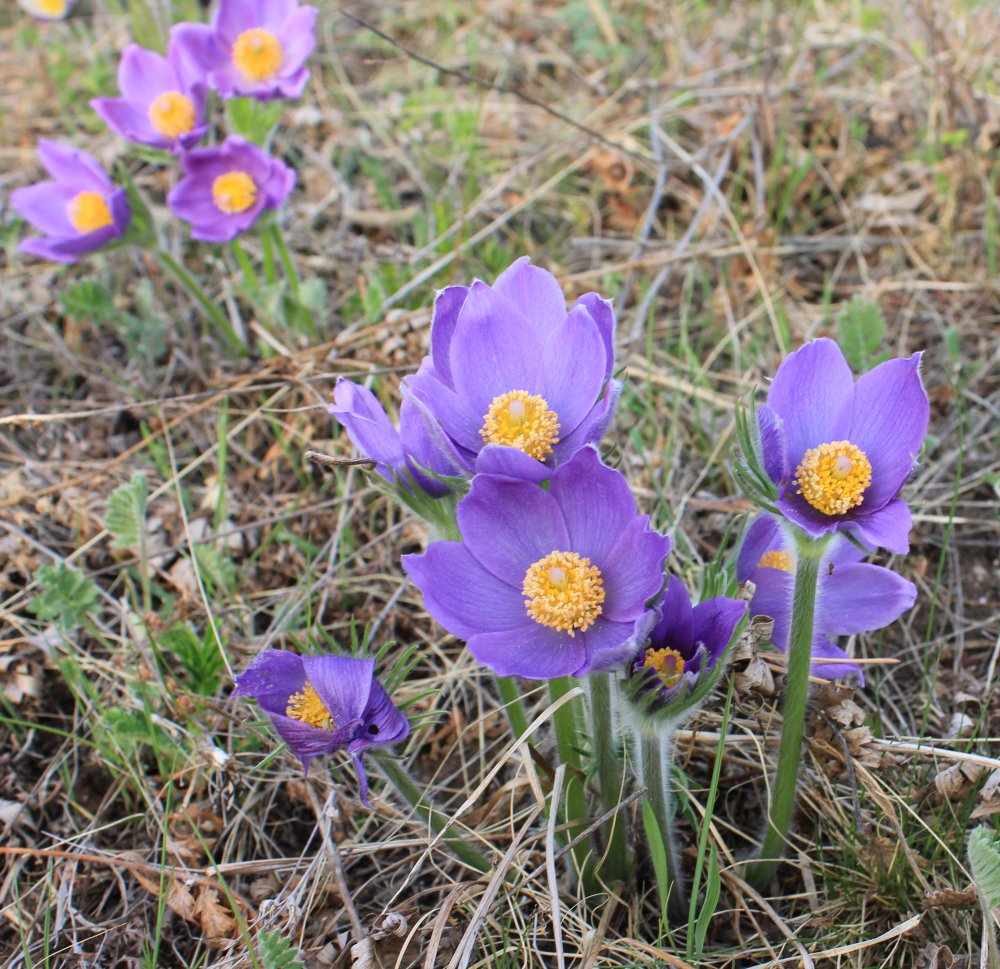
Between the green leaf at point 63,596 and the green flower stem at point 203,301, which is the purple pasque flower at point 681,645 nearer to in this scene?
the green leaf at point 63,596

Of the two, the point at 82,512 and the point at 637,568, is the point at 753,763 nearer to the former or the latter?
the point at 637,568

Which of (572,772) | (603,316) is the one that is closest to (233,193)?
(603,316)

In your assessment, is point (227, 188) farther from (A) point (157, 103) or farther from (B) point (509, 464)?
(B) point (509, 464)

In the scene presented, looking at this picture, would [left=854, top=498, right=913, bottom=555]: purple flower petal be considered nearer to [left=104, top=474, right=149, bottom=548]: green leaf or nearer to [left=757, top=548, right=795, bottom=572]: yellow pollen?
[left=757, top=548, right=795, bottom=572]: yellow pollen

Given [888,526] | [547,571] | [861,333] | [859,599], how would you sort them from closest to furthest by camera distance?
[888,526] → [547,571] → [859,599] → [861,333]

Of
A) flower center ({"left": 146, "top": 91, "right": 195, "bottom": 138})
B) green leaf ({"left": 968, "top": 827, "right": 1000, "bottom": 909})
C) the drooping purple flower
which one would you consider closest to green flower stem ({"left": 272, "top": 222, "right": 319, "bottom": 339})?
flower center ({"left": 146, "top": 91, "right": 195, "bottom": 138})

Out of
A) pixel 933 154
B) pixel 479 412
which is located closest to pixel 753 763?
pixel 479 412
